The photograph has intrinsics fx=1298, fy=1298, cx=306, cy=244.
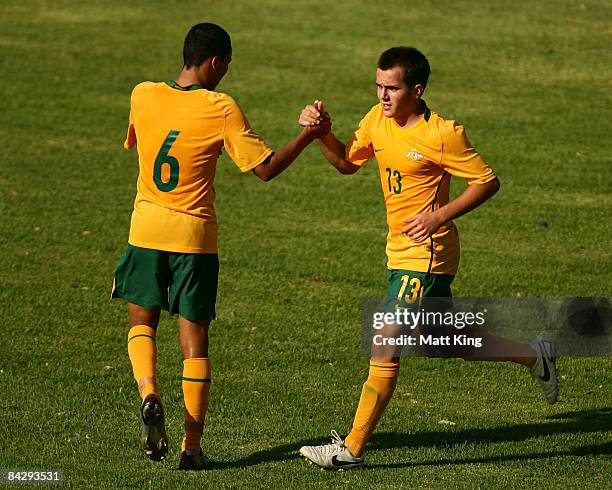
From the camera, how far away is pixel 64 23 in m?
22.7

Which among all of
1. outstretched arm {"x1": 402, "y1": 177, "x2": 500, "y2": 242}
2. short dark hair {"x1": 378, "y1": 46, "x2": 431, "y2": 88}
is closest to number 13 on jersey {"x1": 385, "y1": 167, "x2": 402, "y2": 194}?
outstretched arm {"x1": 402, "y1": 177, "x2": 500, "y2": 242}

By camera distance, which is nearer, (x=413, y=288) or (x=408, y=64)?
(x=408, y=64)

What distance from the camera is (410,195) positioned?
772cm

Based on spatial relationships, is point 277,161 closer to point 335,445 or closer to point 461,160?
point 461,160

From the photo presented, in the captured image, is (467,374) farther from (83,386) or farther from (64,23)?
(64,23)

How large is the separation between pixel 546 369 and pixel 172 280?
2623mm

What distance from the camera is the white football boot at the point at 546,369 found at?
8547mm

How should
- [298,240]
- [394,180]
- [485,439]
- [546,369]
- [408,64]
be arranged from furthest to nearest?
[298,240]
[546,369]
[485,439]
[394,180]
[408,64]

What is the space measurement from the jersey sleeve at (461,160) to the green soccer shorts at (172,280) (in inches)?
58.1

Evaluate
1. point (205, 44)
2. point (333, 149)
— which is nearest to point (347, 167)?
point (333, 149)

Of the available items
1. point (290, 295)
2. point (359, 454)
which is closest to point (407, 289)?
point (359, 454)

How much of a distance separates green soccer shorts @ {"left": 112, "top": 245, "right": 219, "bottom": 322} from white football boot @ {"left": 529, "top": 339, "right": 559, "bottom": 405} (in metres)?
2.31

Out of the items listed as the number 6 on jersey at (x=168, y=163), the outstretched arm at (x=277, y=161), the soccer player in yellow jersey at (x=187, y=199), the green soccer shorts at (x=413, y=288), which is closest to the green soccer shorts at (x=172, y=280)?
the soccer player in yellow jersey at (x=187, y=199)

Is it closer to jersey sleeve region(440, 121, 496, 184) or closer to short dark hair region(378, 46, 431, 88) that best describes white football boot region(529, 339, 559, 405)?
jersey sleeve region(440, 121, 496, 184)
